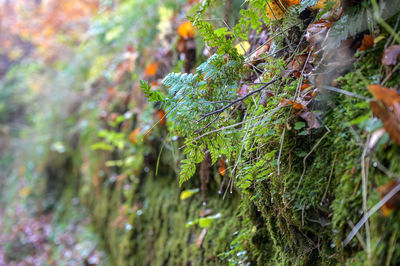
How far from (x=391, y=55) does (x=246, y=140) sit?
673 millimetres

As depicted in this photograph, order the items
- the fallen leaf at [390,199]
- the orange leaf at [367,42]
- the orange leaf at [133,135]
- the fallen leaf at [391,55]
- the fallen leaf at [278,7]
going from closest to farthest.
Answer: the fallen leaf at [390,199] → the fallen leaf at [391,55] → the orange leaf at [367,42] → the fallen leaf at [278,7] → the orange leaf at [133,135]

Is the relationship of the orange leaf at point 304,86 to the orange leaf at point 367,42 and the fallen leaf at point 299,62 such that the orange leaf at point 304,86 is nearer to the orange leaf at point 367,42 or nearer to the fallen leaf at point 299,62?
the fallen leaf at point 299,62

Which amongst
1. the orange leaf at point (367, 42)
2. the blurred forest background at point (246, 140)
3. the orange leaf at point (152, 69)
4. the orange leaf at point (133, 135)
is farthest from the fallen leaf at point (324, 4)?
the orange leaf at point (133, 135)

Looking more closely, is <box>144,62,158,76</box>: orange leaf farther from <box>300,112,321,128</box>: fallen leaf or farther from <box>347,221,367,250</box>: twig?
<box>347,221,367,250</box>: twig

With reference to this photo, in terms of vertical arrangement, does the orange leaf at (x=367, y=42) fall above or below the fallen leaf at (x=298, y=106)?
above

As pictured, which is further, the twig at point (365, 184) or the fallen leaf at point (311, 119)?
the fallen leaf at point (311, 119)

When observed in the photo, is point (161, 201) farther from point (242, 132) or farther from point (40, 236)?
point (40, 236)

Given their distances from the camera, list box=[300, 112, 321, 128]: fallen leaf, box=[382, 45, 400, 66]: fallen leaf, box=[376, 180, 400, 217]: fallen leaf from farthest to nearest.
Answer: box=[300, 112, 321, 128]: fallen leaf → box=[382, 45, 400, 66]: fallen leaf → box=[376, 180, 400, 217]: fallen leaf

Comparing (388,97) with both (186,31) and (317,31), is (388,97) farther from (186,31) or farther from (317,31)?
(186,31)

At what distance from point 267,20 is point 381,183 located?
1.01 metres

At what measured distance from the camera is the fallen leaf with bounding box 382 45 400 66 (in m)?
1.19

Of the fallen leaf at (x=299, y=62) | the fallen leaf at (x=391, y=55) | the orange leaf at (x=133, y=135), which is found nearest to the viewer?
the fallen leaf at (x=391, y=55)

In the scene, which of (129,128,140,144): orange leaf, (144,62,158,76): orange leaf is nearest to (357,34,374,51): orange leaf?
(144,62,158,76): orange leaf

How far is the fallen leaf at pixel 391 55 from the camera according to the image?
1190 mm
